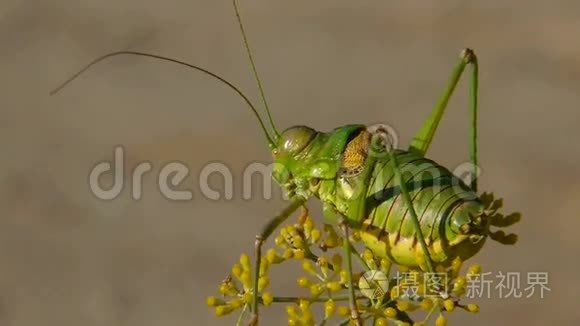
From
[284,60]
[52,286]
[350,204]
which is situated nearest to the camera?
[350,204]

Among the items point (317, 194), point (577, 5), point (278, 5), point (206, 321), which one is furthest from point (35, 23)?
point (317, 194)

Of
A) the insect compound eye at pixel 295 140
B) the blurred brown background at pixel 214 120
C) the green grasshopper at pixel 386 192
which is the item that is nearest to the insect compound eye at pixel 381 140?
the green grasshopper at pixel 386 192

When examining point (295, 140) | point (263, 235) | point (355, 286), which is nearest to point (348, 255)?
point (355, 286)

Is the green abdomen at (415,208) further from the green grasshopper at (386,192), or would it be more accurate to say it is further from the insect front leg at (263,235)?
the insect front leg at (263,235)

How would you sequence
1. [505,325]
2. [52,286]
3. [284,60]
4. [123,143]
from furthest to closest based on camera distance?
1. [284,60]
2. [123,143]
3. [52,286]
4. [505,325]

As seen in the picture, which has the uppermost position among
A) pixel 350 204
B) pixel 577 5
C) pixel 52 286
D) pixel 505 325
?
pixel 577 5

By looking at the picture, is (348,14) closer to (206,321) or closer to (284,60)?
(284,60)
